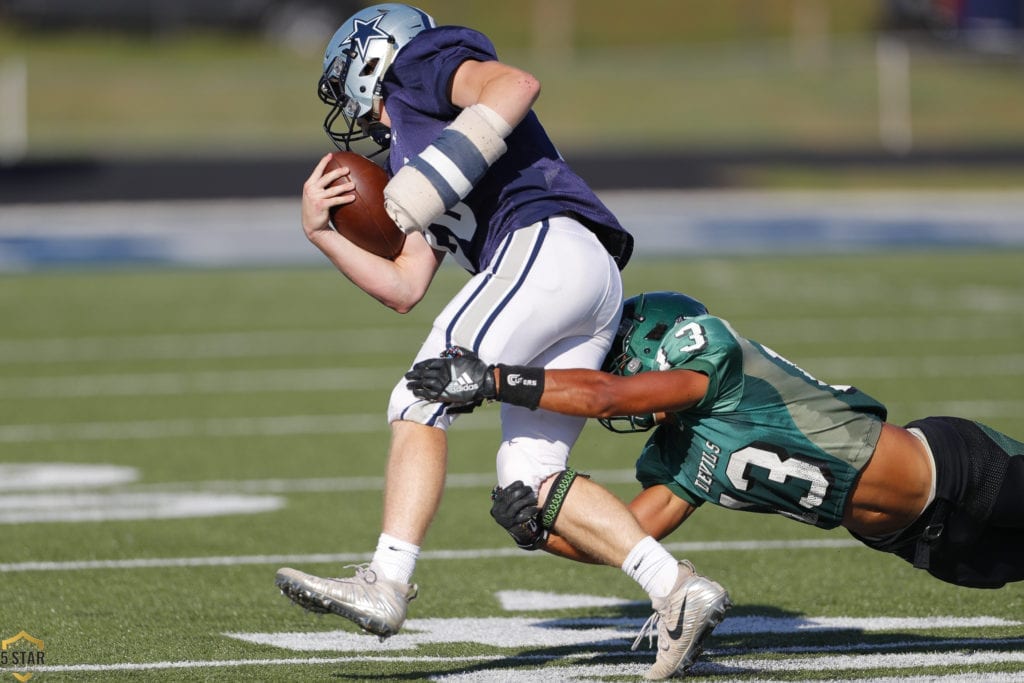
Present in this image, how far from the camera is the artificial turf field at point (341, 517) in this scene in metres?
4.08

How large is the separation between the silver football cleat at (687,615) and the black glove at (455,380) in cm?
62

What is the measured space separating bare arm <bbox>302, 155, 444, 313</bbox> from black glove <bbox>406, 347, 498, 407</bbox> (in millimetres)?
653

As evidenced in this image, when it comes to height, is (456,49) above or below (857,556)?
above

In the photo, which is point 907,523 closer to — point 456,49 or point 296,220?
point 456,49

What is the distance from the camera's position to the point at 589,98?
25.0 meters

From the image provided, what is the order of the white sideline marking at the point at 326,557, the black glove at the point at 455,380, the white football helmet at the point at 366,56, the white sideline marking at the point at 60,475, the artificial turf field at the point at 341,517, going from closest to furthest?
the black glove at the point at 455,380, the white football helmet at the point at 366,56, the artificial turf field at the point at 341,517, the white sideline marking at the point at 326,557, the white sideline marking at the point at 60,475

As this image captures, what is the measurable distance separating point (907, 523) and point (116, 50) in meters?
24.6

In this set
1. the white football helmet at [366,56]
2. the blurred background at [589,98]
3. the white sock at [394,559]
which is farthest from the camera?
the blurred background at [589,98]

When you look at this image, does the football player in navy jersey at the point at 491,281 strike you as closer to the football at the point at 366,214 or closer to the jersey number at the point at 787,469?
the football at the point at 366,214

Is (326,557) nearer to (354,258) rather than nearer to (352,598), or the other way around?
(354,258)

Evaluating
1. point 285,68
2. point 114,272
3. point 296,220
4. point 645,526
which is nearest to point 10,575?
point 645,526

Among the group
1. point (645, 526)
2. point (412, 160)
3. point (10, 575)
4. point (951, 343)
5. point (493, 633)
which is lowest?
point (951, 343)

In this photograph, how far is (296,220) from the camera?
17641 millimetres

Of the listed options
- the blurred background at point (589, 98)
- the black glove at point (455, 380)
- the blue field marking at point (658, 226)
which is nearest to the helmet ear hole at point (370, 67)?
the black glove at point (455, 380)
